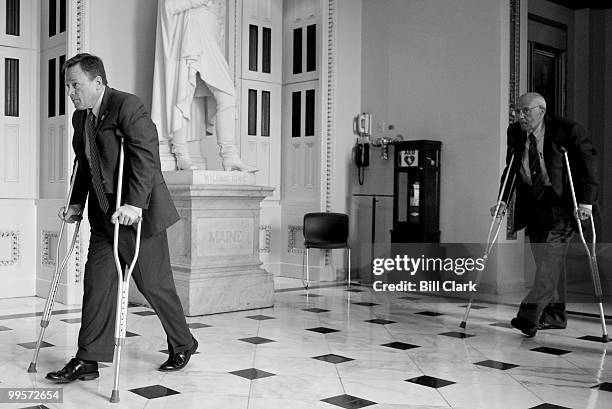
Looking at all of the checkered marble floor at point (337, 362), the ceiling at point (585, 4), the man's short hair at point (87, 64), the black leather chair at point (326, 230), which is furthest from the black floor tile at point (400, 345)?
the ceiling at point (585, 4)

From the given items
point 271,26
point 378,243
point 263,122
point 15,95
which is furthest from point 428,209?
point 15,95

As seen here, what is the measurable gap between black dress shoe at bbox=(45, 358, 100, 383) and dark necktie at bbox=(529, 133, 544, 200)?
9.60 feet

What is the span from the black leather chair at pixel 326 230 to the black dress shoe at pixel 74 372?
3895mm

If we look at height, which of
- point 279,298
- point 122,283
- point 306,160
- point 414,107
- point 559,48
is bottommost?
point 279,298

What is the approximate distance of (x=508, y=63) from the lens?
23.6ft

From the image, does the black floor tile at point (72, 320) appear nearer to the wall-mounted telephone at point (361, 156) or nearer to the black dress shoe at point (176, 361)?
the black dress shoe at point (176, 361)

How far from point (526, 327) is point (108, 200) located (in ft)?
9.44

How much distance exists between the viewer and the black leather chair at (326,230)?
7.39 m

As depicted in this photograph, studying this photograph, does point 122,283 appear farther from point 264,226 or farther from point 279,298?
point 264,226

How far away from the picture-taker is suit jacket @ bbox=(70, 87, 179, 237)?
11.1ft

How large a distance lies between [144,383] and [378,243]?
4.96 metres

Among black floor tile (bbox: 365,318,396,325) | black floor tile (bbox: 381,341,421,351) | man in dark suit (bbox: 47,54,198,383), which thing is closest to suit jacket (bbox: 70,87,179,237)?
man in dark suit (bbox: 47,54,198,383)

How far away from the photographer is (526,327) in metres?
4.91

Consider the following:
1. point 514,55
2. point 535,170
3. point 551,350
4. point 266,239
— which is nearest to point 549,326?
point 551,350
